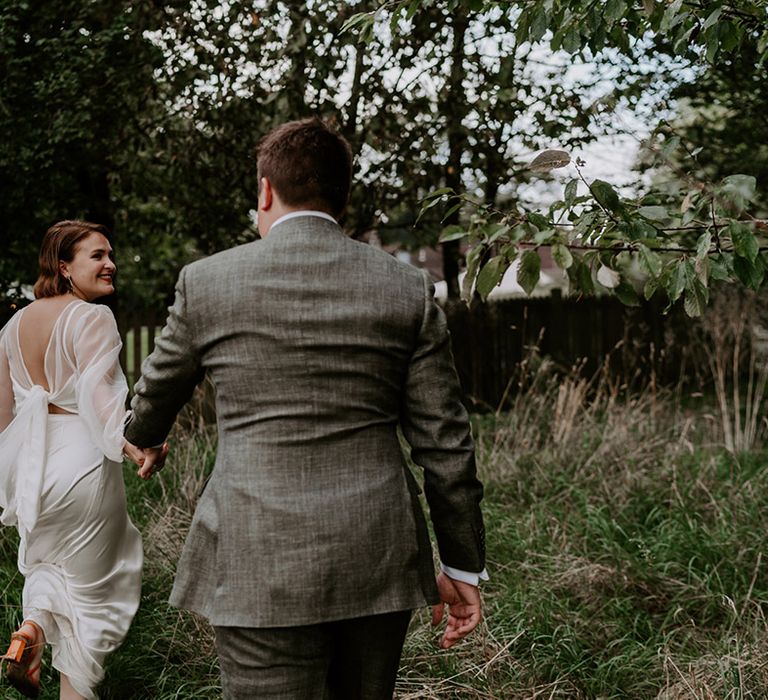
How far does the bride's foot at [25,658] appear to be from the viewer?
3496mm

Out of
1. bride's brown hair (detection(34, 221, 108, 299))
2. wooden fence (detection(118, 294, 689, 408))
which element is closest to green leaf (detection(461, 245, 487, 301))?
bride's brown hair (detection(34, 221, 108, 299))

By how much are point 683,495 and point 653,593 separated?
1312 mm

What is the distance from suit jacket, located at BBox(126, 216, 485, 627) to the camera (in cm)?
223

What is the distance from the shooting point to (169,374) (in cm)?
236

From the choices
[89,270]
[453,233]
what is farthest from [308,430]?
[89,270]

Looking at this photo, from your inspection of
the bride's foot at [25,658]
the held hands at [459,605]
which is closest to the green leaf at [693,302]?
the held hands at [459,605]

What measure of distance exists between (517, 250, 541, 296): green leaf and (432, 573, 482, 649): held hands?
2.78 feet

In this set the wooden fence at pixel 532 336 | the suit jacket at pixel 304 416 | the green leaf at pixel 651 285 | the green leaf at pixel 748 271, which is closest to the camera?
the suit jacket at pixel 304 416

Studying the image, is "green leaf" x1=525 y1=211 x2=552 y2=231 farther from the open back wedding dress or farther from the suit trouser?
the open back wedding dress

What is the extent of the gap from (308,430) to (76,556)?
78.6 inches

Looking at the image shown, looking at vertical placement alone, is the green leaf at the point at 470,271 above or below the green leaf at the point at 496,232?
below

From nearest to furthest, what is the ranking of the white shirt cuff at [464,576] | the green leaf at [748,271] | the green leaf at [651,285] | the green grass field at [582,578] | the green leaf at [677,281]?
the white shirt cuff at [464,576] < the green leaf at [677,281] < the green leaf at [748,271] < the green leaf at [651,285] < the green grass field at [582,578]

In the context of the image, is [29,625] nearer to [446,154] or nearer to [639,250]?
[639,250]

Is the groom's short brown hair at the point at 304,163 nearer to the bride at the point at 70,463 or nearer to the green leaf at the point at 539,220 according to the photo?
the green leaf at the point at 539,220
